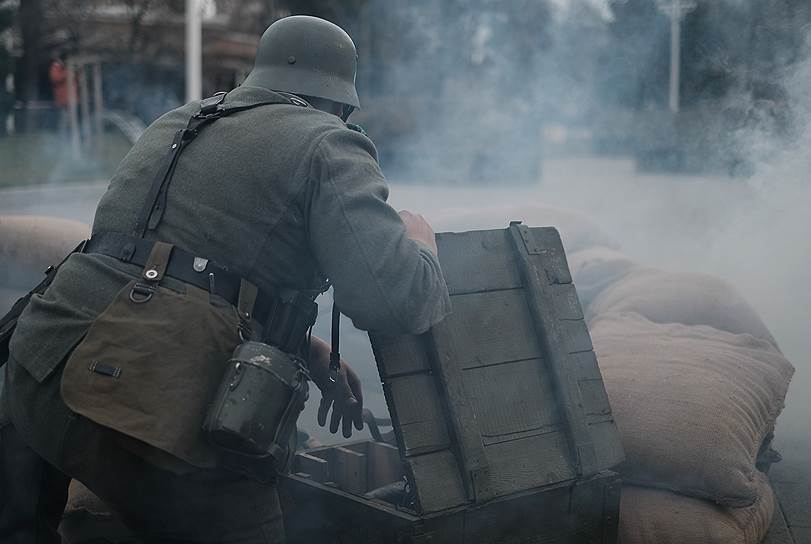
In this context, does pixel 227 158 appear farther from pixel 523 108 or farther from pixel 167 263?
pixel 523 108

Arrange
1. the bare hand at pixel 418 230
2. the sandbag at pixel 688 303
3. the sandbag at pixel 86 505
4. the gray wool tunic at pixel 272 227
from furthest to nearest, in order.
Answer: the sandbag at pixel 688 303, the sandbag at pixel 86 505, the bare hand at pixel 418 230, the gray wool tunic at pixel 272 227

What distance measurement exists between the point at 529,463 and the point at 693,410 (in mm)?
768

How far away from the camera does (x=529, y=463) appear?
243 centimetres

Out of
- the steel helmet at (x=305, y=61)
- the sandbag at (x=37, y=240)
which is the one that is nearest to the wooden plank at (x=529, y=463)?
the steel helmet at (x=305, y=61)

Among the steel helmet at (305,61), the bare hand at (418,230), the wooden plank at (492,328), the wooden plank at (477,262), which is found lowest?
the wooden plank at (492,328)

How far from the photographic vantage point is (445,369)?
2354 millimetres

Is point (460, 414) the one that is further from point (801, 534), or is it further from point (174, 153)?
point (801, 534)

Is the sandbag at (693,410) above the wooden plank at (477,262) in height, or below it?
below

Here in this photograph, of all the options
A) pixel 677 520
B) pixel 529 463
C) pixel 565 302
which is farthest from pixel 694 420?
pixel 529 463

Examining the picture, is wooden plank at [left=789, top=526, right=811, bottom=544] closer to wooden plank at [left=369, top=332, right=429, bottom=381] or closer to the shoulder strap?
wooden plank at [left=369, top=332, right=429, bottom=381]

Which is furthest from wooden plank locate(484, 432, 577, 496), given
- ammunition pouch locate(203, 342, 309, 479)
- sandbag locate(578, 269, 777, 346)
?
sandbag locate(578, 269, 777, 346)

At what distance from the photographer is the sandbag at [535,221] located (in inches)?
189

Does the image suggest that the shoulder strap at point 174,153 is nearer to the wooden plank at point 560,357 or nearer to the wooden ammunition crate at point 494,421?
the wooden ammunition crate at point 494,421

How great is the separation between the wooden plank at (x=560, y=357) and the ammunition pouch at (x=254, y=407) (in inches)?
32.8
